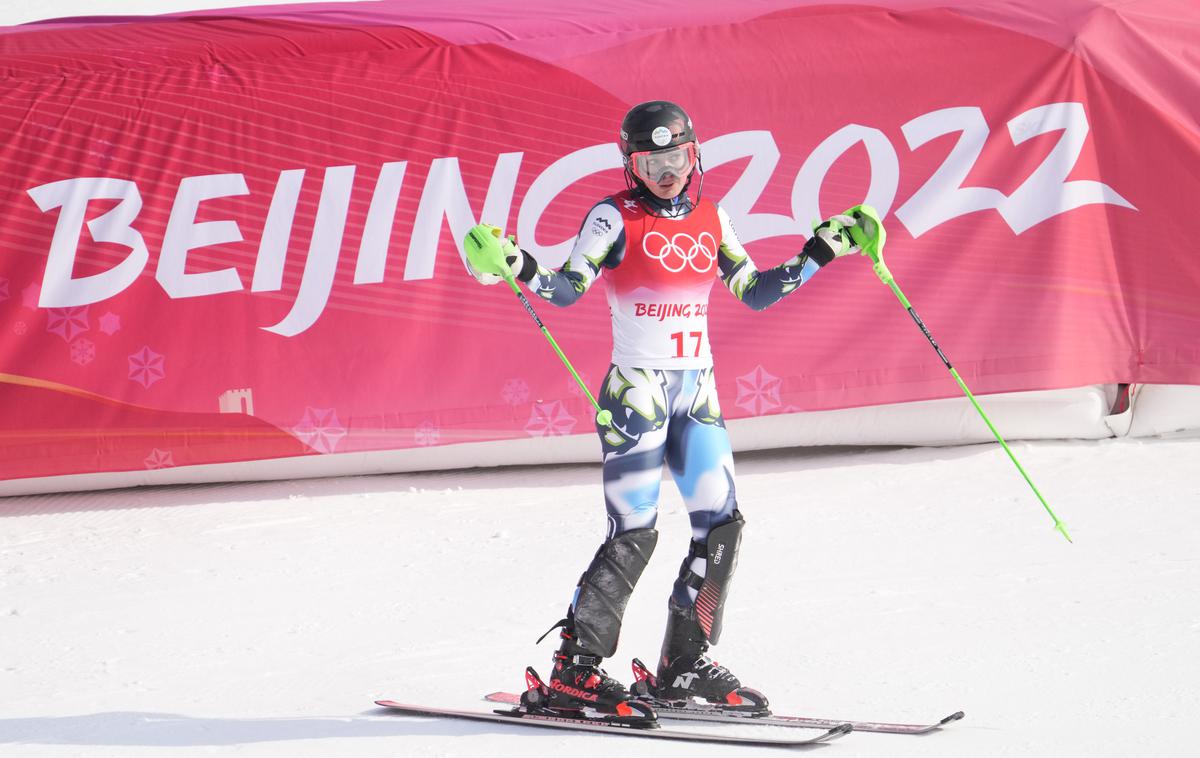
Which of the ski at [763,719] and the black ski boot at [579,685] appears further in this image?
the black ski boot at [579,685]

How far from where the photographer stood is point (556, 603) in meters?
4.53

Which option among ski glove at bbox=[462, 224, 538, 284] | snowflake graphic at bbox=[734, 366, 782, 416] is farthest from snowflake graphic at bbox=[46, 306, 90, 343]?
ski glove at bbox=[462, 224, 538, 284]

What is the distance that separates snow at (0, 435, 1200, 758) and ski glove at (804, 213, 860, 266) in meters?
1.14

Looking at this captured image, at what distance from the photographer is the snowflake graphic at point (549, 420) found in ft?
20.0

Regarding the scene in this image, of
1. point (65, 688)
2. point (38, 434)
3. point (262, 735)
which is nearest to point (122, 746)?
point (262, 735)

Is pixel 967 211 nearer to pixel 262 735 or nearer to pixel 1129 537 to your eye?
pixel 1129 537

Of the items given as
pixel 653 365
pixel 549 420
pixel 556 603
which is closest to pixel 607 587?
pixel 653 365

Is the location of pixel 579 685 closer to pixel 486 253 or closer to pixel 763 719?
pixel 763 719

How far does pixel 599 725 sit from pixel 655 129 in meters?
1.51

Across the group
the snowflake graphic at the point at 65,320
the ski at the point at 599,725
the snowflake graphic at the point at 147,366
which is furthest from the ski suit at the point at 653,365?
the snowflake graphic at the point at 65,320

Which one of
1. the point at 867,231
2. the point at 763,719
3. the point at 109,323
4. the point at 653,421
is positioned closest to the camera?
the point at 763,719

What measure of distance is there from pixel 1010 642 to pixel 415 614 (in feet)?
6.15

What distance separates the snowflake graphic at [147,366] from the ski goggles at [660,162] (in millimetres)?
3246

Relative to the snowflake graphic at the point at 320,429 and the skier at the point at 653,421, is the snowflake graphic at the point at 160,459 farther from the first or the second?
the skier at the point at 653,421
